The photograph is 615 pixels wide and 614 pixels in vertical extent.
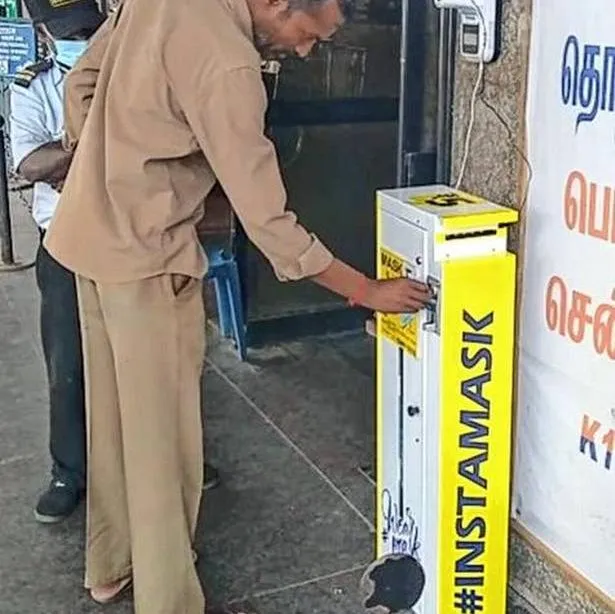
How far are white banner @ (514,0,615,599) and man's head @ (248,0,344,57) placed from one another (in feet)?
1.31

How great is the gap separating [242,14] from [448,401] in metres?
0.81

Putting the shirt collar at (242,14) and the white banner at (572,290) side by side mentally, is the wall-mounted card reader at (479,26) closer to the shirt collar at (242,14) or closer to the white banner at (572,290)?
the white banner at (572,290)

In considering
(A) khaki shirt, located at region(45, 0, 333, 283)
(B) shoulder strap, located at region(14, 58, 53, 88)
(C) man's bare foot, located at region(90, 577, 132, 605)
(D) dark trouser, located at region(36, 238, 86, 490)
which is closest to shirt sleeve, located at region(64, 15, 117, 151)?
(A) khaki shirt, located at region(45, 0, 333, 283)

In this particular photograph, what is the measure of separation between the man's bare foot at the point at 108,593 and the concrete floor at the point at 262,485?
0.03 m

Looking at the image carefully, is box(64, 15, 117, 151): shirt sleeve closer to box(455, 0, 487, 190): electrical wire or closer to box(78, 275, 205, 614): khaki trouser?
box(78, 275, 205, 614): khaki trouser

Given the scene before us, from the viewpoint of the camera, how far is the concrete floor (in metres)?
2.67

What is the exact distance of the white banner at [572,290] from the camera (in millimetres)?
1970

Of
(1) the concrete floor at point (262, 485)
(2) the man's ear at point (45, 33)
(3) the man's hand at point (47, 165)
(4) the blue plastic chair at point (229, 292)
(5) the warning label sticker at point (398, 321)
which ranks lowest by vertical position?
(1) the concrete floor at point (262, 485)

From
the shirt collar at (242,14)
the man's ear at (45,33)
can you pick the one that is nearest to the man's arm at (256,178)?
the shirt collar at (242,14)

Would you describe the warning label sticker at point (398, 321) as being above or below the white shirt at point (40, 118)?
below

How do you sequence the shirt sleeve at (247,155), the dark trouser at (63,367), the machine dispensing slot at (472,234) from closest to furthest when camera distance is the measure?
the shirt sleeve at (247,155), the machine dispensing slot at (472,234), the dark trouser at (63,367)

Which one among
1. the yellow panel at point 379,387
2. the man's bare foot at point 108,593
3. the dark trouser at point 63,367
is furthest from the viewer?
the dark trouser at point 63,367

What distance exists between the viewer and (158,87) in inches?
79.4

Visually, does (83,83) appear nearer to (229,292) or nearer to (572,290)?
(572,290)
